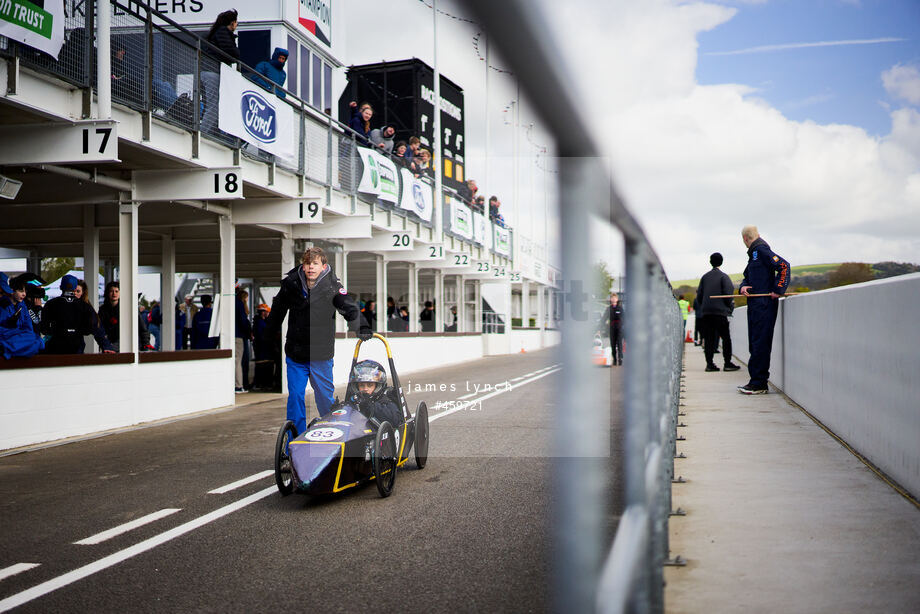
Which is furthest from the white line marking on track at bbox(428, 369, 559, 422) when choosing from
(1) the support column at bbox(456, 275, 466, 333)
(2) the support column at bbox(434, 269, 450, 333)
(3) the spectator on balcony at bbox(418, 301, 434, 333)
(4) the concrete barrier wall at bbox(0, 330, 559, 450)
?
(1) the support column at bbox(456, 275, 466, 333)

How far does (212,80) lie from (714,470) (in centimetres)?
993

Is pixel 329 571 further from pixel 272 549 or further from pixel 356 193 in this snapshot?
pixel 356 193

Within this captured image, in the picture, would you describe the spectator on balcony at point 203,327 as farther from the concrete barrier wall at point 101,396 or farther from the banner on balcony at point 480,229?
the banner on balcony at point 480,229

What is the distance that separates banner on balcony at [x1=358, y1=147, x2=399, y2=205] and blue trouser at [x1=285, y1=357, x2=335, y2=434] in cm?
1353

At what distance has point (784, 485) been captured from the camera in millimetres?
6305

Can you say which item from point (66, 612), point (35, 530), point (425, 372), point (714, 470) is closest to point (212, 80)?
point (35, 530)

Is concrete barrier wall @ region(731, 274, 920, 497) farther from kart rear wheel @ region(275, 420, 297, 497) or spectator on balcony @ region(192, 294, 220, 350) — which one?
spectator on balcony @ region(192, 294, 220, 350)

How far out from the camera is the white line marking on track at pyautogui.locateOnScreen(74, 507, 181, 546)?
19.4 ft

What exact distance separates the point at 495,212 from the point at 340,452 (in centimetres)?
3480

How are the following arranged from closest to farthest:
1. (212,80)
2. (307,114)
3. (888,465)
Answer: (888,465) → (212,80) → (307,114)

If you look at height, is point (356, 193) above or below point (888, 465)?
above

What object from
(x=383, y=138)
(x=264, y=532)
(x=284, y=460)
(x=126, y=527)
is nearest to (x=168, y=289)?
(x=383, y=138)

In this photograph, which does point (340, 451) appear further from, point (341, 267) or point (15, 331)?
point (341, 267)

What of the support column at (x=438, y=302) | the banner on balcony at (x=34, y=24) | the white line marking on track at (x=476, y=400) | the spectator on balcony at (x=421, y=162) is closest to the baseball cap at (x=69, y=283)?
the banner on balcony at (x=34, y=24)
